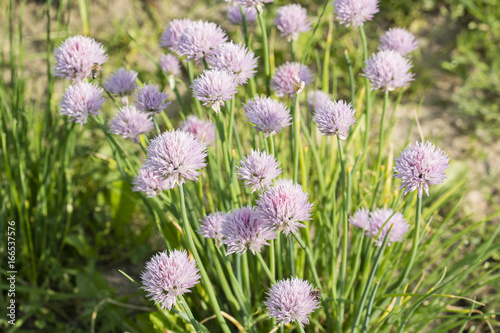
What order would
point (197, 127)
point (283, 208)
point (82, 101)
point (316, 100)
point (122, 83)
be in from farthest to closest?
1. point (316, 100)
2. point (197, 127)
3. point (122, 83)
4. point (82, 101)
5. point (283, 208)

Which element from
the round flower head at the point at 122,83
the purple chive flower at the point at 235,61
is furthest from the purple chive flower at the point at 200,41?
the round flower head at the point at 122,83

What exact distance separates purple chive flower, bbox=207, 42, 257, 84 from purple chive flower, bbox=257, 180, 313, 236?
357mm

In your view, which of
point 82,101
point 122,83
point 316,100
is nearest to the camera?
point 82,101

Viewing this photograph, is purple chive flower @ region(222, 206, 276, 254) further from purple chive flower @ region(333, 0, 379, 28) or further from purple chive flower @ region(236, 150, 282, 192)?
purple chive flower @ region(333, 0, 379, 28)

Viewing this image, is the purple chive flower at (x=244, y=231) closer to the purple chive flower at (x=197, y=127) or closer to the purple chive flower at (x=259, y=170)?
the purple chive flower at (x=259, y=170)

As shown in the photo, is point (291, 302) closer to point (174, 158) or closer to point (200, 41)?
point (174, 158)

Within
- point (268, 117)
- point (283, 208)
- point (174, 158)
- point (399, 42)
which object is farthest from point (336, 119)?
point (399, 42)

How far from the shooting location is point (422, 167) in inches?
37.0

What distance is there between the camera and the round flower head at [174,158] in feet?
2.96

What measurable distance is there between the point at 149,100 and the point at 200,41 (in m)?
0.21

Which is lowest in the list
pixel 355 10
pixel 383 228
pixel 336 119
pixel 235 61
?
pixel 383 228

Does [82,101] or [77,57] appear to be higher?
[77,57]

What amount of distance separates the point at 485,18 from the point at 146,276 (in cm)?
268

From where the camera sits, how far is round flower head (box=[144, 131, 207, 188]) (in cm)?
90
